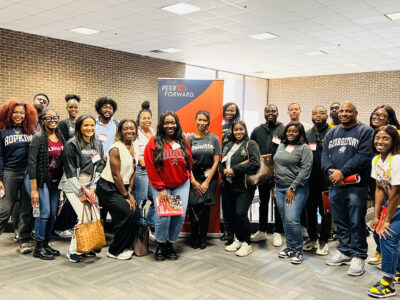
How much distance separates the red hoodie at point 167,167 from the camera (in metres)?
3.49

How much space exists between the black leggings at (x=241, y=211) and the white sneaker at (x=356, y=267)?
104 centimetres

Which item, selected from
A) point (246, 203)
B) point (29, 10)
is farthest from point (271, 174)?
point (29, 10)

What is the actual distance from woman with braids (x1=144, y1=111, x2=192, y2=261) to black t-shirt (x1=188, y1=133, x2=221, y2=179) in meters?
0.20

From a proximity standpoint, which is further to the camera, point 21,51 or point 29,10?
point 21,51

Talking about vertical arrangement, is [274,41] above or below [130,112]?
above

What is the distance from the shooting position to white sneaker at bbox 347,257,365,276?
10.7 feet

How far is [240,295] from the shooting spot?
2.85 m

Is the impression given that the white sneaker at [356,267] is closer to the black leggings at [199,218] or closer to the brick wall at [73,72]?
the black leggings at [199,218]

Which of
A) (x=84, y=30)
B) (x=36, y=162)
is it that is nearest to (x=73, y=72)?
(x=84, y=30)

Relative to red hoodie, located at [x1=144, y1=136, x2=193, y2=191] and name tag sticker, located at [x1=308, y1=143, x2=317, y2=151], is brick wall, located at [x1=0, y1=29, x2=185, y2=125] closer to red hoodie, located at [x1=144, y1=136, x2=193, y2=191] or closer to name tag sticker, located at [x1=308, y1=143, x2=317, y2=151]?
red hoodie, located at [x1=144, y1=136, x2=193, y2=191]

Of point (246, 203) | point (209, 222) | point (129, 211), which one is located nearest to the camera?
point (129, 211)

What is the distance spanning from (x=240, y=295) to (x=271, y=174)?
1.47 m

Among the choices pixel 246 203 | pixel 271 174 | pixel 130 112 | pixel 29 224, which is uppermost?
pixel 130 112

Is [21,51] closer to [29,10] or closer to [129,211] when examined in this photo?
[29,10]
